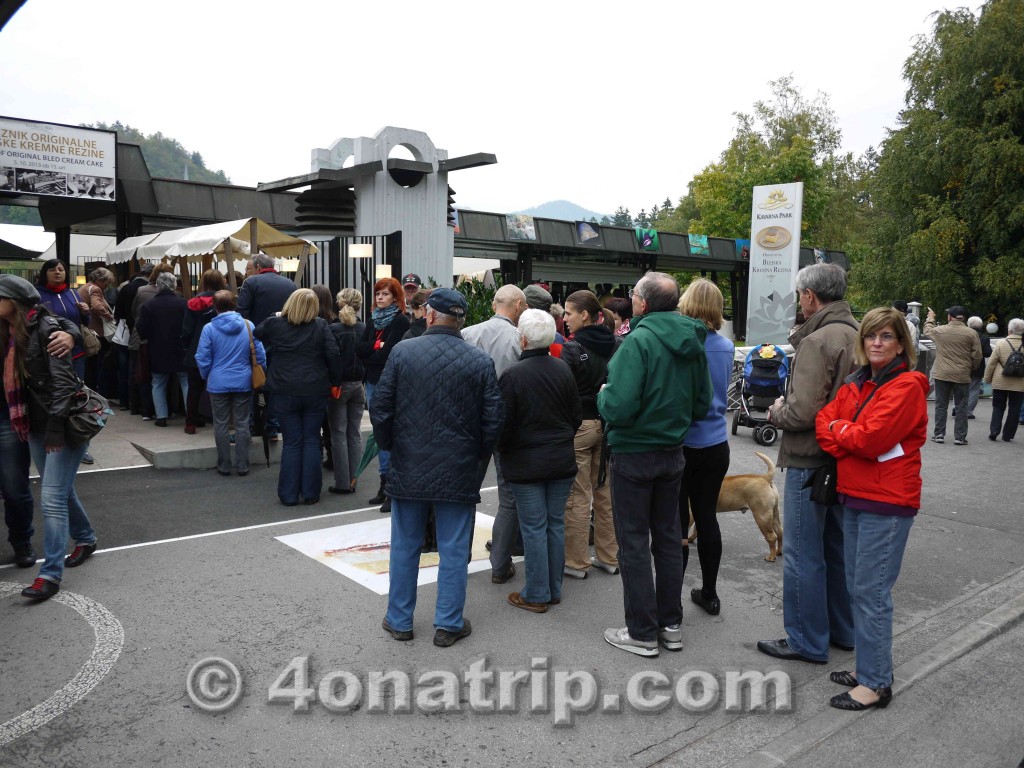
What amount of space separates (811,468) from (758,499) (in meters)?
1.90

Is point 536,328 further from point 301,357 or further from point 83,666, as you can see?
point 301,357

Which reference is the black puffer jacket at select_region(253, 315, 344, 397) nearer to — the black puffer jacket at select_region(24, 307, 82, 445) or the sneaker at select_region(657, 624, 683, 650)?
the black puffer jacket at select_region(24, 307, 82, 445)

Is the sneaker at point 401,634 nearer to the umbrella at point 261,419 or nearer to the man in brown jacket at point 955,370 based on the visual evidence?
the umbrella at point 261,419

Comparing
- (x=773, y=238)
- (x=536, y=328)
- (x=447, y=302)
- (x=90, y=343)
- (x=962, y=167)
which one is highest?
(x=962, y=167)

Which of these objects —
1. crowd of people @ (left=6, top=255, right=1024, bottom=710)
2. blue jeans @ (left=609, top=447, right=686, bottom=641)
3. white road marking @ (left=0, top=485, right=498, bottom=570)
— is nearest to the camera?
crowd of people @ (left=6, top=255, right=1024, bottom=710)

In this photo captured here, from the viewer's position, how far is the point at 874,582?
366cm

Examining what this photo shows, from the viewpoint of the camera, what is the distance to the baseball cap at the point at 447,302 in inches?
170

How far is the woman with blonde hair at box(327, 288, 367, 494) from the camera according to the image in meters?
7.40

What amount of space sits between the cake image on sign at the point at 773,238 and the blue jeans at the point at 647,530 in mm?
16839

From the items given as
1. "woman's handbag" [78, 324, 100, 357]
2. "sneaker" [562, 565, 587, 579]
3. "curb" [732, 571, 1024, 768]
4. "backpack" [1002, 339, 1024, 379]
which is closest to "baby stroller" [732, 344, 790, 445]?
"backpack" [1002, 339, 1024, 379]

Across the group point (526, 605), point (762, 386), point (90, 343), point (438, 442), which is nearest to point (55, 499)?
point (90, 343)

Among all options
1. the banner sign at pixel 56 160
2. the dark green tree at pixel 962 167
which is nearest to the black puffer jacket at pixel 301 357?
the banner sign at pixel 56 160

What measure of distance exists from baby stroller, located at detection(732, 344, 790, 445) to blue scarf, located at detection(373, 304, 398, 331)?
534 cm

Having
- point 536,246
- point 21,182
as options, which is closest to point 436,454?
point 21,182
